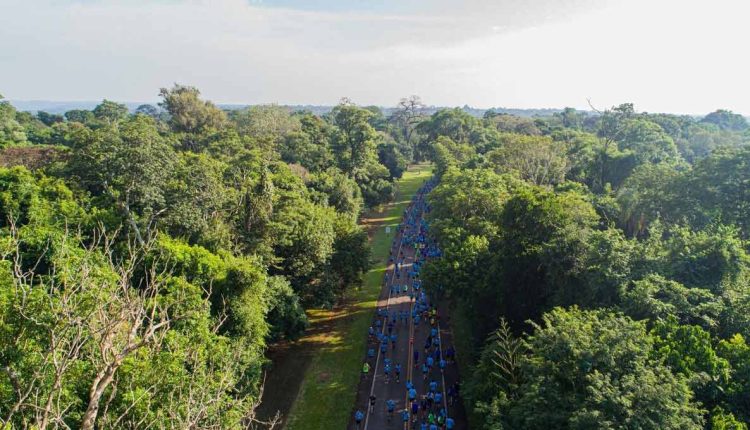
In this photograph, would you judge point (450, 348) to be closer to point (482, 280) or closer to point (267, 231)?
point (482, 280)

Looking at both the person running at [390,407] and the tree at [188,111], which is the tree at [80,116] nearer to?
the tree at [188,111]

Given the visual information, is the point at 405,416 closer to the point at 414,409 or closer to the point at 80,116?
the point at 414,409

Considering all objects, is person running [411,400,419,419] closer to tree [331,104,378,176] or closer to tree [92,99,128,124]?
tree [331,104,378,176]

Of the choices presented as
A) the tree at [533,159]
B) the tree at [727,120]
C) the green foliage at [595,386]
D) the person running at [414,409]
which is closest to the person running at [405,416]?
the person running at [414,409]

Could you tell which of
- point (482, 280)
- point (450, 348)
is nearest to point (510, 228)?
point (482, 280)

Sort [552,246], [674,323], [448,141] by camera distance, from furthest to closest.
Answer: [448,141] < [552,246] < [674,323]
